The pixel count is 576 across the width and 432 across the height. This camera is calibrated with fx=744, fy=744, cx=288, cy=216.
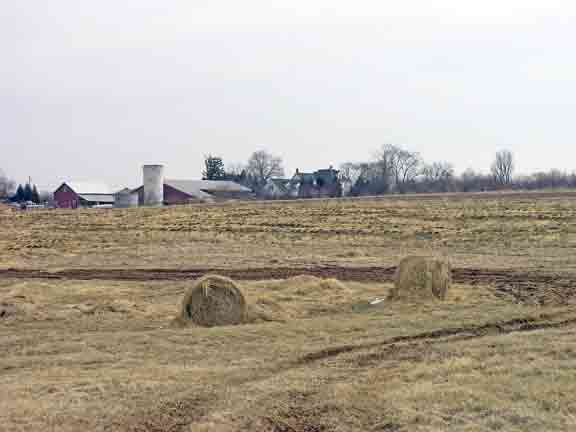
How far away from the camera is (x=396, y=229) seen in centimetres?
4081

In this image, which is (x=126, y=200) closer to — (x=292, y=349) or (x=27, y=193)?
(x=27, y=193)

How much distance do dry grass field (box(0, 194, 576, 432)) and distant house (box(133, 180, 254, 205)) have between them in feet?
231

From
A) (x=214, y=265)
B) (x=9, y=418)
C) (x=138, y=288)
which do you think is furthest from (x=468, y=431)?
(x=214, y=265)

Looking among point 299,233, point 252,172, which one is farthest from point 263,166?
point 299,233

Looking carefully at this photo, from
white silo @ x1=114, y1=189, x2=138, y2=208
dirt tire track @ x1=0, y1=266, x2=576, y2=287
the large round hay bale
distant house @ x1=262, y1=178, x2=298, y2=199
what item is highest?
distant house @ x1=262, y1=178, x2=298, y2=199

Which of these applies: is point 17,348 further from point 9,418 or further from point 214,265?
point 214,265

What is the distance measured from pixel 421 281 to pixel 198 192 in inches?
3488

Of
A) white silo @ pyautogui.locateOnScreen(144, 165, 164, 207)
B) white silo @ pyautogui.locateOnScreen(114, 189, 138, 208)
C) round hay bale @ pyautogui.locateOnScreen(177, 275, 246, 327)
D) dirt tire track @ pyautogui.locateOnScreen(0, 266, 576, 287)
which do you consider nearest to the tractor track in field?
dirt tire track @ pyautogui.locateOnScreen(0, 266, 576, 287)

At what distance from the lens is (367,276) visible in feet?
71.1

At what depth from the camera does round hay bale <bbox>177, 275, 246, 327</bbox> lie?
45.4 feet

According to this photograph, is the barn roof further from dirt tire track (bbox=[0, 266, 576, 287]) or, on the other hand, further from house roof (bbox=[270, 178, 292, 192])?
dirt tire track (bbox=[0, 266, 576, 287])

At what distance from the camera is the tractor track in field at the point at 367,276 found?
17.5 meters

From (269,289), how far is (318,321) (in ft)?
16.0

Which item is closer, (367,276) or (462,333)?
(462,333)
